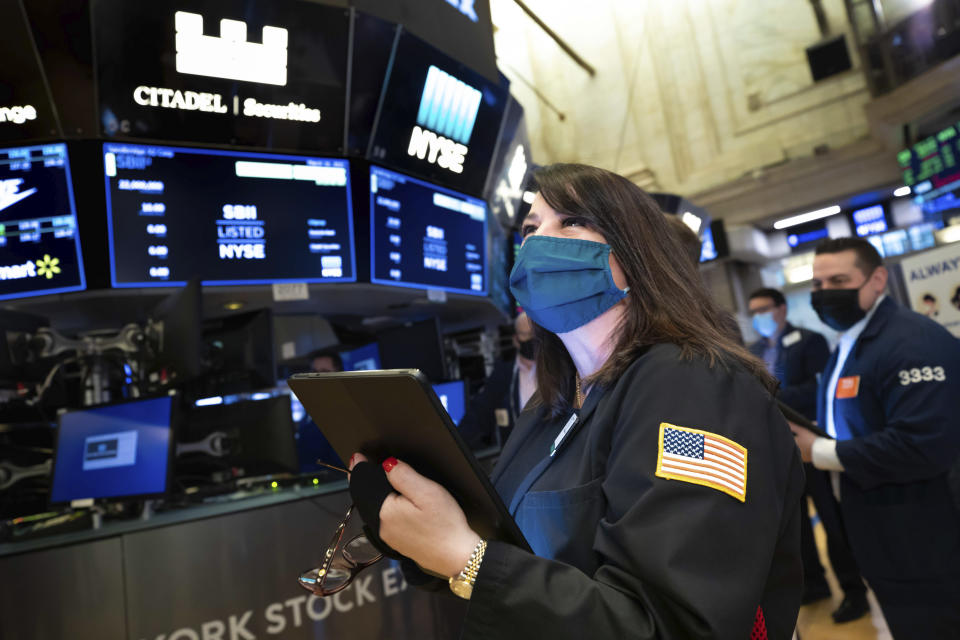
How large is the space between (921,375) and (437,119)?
9.11 feet

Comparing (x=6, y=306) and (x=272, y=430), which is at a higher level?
(x=6, y=306)

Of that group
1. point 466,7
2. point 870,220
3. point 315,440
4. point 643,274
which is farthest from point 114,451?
point 870,220

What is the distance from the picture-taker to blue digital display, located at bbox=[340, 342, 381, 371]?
161 inches

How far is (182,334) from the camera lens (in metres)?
2.54

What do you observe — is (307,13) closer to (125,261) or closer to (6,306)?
(125,261)

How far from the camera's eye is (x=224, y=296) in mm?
3289

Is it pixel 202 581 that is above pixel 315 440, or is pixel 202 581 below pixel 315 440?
below

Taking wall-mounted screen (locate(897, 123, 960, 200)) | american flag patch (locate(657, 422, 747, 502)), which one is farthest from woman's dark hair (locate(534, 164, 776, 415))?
wall-mounted screen (locate(897, 123, 960, 200))

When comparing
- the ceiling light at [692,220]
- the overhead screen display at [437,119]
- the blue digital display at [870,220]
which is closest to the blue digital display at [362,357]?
the overhead screen display at [437,119]

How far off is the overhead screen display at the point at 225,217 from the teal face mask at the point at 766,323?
3.16m

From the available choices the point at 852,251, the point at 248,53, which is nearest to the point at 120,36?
the point at 248,53

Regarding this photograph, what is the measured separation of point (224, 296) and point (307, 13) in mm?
1497

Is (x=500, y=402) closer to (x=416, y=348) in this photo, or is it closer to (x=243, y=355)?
(x=416, y=348)

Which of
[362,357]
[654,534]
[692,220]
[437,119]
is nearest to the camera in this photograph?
[654,534]
